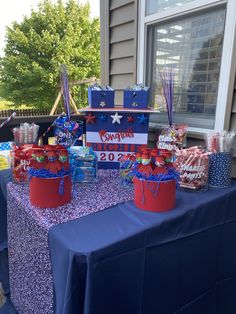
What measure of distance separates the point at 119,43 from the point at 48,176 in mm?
1493

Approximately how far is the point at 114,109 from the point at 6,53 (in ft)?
33.8

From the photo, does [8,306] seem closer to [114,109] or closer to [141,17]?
[114,109]

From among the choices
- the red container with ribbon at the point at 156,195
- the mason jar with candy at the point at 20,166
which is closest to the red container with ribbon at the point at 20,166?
the mason jar with candy at the point at 20,166

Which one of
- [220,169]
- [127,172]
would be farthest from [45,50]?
[220,169]

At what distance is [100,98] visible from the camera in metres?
1.45

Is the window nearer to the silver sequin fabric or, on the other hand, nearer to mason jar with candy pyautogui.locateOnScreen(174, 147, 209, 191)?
mason jar with candy pyautogui.locateOnScreen(174, 147, 209, 191)

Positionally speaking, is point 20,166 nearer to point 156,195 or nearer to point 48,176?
point 48,176

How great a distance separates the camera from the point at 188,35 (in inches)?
63.1

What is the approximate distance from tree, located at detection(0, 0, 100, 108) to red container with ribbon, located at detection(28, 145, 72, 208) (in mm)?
9788

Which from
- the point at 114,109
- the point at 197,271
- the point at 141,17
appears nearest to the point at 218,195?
the point at 197,271

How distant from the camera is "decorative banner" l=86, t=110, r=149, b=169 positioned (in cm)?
143

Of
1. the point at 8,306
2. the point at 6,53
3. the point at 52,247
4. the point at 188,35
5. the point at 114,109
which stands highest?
the point at 6,53

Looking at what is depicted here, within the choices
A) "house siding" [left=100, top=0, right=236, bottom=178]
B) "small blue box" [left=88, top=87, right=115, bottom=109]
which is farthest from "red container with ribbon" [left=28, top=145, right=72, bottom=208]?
"house siding" [left=100, top=0, right=236, bottom=178]

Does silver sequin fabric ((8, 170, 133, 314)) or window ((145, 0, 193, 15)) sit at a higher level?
window ((145, 0, 193, 15))
